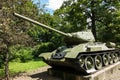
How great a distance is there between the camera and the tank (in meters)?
9.06

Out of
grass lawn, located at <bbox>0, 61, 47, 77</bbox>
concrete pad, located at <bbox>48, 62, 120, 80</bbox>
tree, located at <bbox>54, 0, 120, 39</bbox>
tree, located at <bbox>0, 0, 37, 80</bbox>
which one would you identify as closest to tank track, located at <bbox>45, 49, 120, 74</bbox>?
concrete pad, located at <bbox>48, 62, 120, 80</bbox>

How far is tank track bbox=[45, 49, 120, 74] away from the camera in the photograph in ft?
29.7

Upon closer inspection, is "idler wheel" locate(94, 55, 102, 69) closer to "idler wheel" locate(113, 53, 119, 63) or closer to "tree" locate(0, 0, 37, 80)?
"idler wheel" locate(113, 53, 119, 63)

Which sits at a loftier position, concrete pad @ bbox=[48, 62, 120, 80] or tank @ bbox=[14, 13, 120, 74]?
tank @ bbox=[14, 13, 120, 74]

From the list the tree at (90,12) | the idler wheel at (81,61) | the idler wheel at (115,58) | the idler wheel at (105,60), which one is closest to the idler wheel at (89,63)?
the idler wheel at (81,61)

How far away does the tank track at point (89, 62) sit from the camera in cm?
906

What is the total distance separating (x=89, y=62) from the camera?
980cm

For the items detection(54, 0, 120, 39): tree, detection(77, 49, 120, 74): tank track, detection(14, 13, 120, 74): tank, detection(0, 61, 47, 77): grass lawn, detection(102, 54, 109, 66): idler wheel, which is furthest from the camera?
detection(54, 0, 120, 39): tree

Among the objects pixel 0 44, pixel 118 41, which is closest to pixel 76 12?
pixel 118 41

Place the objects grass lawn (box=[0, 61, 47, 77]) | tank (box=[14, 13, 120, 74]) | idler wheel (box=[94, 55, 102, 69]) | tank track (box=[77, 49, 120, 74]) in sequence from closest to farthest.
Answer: tank (box=[14, 13, 120, 74]) < tank track (box=[77, 49, 120, 74]) < idler wheel (box=[94, 55, 102, 69]) < grass lawn (box=[0, 61, 47, 77])

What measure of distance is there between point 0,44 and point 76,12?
1326cm

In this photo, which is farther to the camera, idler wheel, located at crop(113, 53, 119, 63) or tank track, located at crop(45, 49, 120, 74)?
idler wheel, located at crop(113, 53, 119, 63)

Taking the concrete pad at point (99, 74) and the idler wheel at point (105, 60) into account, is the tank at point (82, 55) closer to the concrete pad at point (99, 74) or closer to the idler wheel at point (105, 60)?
the idler wheel at point (105, 60)

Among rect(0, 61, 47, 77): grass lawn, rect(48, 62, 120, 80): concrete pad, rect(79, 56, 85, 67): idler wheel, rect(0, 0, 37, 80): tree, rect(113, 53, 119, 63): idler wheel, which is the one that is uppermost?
rect(0, 0, 37, 80): tree
